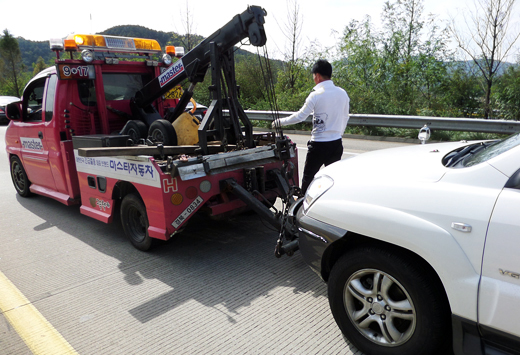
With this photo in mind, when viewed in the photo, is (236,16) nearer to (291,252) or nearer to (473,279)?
(291,252)

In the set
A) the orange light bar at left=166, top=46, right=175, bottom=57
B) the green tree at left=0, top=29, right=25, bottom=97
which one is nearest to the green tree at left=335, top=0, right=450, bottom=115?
the orange light bar at left=166, top=46, right=175, bottom=57

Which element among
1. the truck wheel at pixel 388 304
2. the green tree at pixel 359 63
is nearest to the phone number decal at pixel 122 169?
the truck wheel at pixel 388 304

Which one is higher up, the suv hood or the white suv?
the suv hood

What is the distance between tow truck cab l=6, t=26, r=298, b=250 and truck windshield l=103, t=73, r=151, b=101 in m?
0.01

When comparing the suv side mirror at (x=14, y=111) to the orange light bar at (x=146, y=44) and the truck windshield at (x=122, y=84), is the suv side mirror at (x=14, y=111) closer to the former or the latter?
the truck windshield at (x=122, y=84)

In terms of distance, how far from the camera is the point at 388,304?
2.35 meters

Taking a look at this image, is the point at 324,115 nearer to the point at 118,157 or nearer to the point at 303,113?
the point at 303,113

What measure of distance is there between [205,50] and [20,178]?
14.6 ft

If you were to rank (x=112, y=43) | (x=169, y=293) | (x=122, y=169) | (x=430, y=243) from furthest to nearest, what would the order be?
(x=112, y=43) → (x=122, y=169) → (x=169, y=293) → (x=430, y=243)

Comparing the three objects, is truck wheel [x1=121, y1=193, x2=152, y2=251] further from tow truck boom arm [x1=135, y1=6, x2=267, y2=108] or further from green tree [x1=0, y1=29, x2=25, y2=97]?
green tree [x1=0, y1=29, x2=25, y2=97]

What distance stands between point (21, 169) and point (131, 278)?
4.24m

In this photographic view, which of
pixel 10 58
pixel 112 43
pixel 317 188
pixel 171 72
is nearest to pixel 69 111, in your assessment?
pixel 112 43

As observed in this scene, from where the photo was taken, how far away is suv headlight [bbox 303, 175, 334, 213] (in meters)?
2.71

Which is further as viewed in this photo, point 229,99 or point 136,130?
point 136,130
